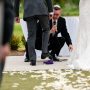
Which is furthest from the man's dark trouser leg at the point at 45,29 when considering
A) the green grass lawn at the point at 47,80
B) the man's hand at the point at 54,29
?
the green grass lawn at the point at 47,80

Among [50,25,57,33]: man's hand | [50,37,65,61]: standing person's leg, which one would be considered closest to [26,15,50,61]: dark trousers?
[50,25,57,33]: man's hand

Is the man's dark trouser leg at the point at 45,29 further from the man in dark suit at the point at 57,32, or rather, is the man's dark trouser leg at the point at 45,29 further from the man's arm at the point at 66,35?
the man's arm at the point at 66,35

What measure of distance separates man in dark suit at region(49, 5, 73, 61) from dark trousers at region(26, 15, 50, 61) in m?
0.32

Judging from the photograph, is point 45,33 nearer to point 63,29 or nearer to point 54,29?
point 54,29

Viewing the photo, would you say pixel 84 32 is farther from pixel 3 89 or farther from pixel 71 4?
pixel 71 4

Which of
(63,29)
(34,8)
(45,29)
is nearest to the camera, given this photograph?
(34,8)

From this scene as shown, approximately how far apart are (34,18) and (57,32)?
89 cm

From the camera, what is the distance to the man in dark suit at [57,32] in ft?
28.8

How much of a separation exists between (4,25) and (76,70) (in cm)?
550

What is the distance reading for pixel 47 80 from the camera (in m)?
6.71

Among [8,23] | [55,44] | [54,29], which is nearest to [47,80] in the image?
[54,29]

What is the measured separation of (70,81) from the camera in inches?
259

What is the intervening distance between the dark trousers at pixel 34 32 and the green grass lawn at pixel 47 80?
837 millimetres

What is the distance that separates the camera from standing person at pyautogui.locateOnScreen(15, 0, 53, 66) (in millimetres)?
8141
